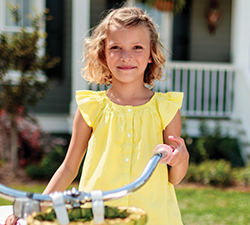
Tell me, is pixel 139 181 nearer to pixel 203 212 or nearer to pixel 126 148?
pixel 126 148

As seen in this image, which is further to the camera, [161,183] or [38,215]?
[161,183]

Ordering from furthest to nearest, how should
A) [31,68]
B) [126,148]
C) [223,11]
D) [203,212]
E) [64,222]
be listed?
[223,11] → [31,68] → [203,212] → [126,148] → [64,222]

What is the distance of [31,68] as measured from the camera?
15.4ft

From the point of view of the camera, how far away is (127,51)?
150 cm

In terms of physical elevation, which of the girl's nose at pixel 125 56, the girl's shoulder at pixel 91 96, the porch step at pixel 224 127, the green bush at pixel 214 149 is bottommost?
the green bush at pixel 214 149

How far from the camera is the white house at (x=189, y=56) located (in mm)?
6078

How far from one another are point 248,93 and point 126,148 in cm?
500

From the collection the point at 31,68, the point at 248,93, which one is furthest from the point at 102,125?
the point at 248,93

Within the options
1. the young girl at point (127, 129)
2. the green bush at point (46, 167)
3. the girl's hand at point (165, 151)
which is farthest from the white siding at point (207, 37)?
the girl's hand at point (165, 151)

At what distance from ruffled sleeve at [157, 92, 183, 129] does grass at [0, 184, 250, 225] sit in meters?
2.19

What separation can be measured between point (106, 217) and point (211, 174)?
13.0ft

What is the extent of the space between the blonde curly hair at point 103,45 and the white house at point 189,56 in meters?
3.92

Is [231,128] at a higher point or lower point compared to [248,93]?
lower

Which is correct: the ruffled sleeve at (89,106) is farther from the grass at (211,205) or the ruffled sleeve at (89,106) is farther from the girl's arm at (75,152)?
the grass at (211,205)
